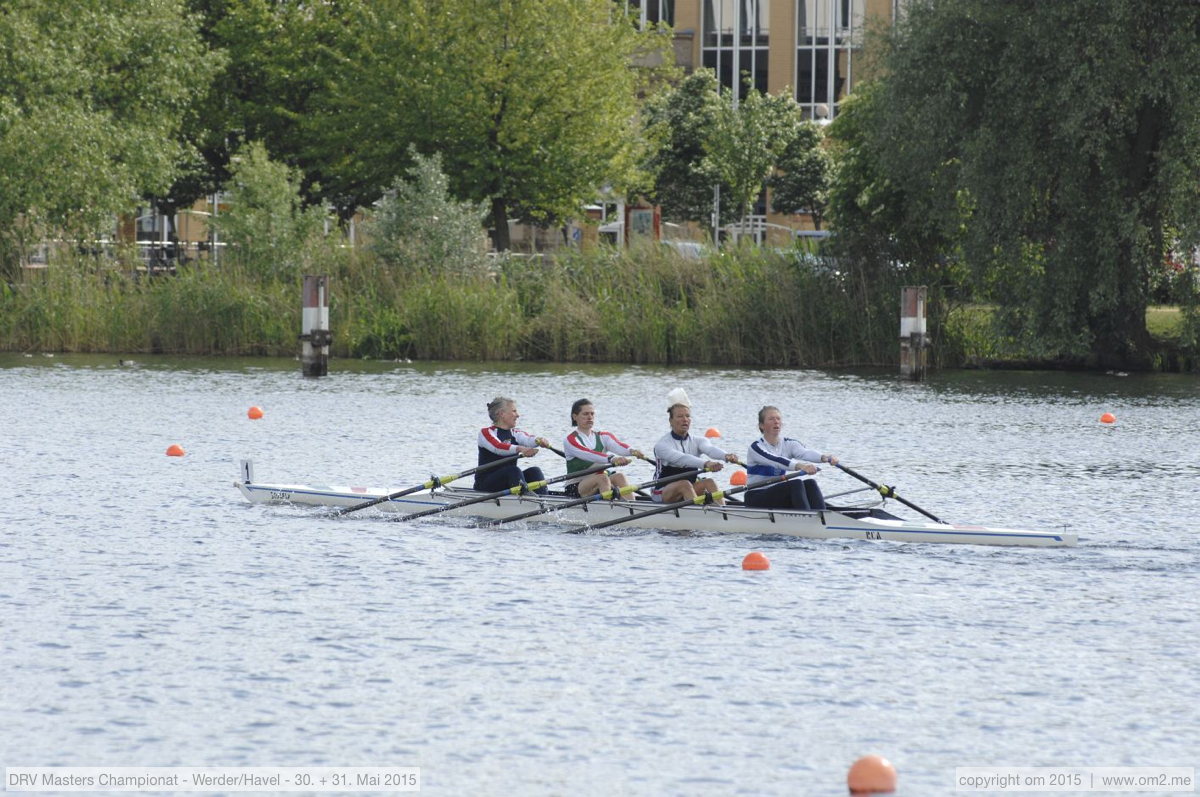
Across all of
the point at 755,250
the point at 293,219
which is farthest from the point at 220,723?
the point at 293,219

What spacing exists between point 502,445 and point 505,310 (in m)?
24.9

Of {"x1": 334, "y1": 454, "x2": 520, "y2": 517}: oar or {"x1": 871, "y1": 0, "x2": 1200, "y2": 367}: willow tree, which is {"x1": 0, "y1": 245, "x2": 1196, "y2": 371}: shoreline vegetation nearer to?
{"x1": 871, "y1": 0, "x2": 1200, "y2": 367}: willow tree

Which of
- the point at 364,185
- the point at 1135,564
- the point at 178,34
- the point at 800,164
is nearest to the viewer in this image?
the point at 1135,564

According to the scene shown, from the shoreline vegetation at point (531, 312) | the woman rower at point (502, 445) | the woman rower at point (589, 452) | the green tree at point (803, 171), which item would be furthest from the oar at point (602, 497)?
the green tree at point (803, 171)

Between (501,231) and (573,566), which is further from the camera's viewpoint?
(501,231)

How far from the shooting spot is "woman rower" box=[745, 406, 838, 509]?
60.6 ft

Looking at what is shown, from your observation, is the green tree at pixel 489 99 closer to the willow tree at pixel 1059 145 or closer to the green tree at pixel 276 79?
the green tree at pixel 276 79

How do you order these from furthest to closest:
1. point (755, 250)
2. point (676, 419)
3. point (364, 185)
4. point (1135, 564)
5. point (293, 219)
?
point (364, 185) → point (293, 219) → point (755, 250) → point (676, 419) → point (1135, 564)

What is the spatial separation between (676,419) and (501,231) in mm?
38998

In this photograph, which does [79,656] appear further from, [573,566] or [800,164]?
[800,164]

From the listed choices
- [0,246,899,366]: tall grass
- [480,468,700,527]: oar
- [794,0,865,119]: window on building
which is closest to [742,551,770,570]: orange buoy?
[480,468,700,527]: oar

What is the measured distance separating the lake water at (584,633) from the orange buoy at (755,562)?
13 centimetres

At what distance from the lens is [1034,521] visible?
2000 centimetres

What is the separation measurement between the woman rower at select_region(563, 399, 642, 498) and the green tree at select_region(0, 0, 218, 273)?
31.1 m
